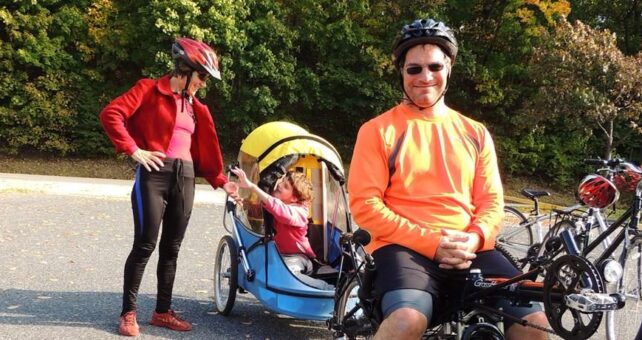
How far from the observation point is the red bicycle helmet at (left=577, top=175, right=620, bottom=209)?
4.34 m

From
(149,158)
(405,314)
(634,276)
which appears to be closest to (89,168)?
(149,158)

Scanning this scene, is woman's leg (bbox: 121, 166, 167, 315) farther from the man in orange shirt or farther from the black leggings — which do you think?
the man in orange shirt

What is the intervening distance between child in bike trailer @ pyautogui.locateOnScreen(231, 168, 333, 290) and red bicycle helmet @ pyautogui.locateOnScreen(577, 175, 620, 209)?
196 centimetres

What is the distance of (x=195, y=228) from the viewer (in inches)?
365

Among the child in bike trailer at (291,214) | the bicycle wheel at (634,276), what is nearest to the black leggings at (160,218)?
the child in bike trailer at (291,214)

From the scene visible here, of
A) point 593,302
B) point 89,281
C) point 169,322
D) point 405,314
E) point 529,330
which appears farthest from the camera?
point 89,281

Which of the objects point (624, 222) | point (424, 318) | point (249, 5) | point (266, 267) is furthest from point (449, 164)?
point (249, 5)

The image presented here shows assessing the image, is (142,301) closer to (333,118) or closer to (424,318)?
(424,318)

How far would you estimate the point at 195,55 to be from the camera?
4.35 metres

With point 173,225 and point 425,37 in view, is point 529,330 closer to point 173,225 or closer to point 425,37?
point 425,37

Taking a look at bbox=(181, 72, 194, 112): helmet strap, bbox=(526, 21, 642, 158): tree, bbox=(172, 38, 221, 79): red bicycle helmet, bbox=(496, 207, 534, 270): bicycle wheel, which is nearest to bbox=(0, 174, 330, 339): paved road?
bbox=(181, 72, 194, 112): helmet strap

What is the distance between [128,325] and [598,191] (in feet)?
10.8

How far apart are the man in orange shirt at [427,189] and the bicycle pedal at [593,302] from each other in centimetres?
45

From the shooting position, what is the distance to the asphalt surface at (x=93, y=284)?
477 cm
